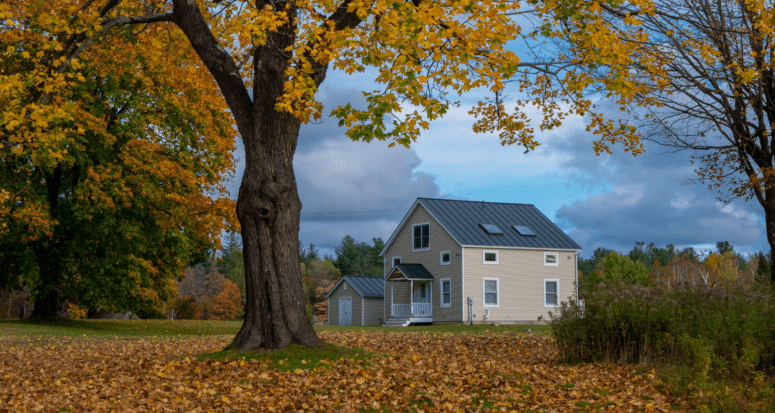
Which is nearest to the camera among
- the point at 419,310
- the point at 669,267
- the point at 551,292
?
the point at 419,310

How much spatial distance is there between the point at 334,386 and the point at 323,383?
19 centimetres

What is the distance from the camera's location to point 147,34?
13883 millimetres

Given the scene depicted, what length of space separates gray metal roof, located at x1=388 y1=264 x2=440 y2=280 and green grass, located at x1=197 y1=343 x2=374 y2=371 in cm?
2063

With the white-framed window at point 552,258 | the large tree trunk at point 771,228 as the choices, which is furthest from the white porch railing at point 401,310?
the large tree trunk at point 771,228

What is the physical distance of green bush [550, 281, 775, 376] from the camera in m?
8.06

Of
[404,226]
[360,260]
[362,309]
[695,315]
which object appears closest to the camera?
[695,315]

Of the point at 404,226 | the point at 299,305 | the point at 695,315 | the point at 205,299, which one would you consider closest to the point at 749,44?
the point at 695,315

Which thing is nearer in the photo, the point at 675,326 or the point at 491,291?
the point at 675,326

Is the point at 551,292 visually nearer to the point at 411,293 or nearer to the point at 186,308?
the point at 411,293

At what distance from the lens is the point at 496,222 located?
31.6 meters

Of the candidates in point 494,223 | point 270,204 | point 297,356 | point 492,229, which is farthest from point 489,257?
point 297,356

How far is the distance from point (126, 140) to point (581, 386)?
1828 cm

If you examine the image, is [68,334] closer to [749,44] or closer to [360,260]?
[749,44]

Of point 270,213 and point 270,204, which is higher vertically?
point 270,204
